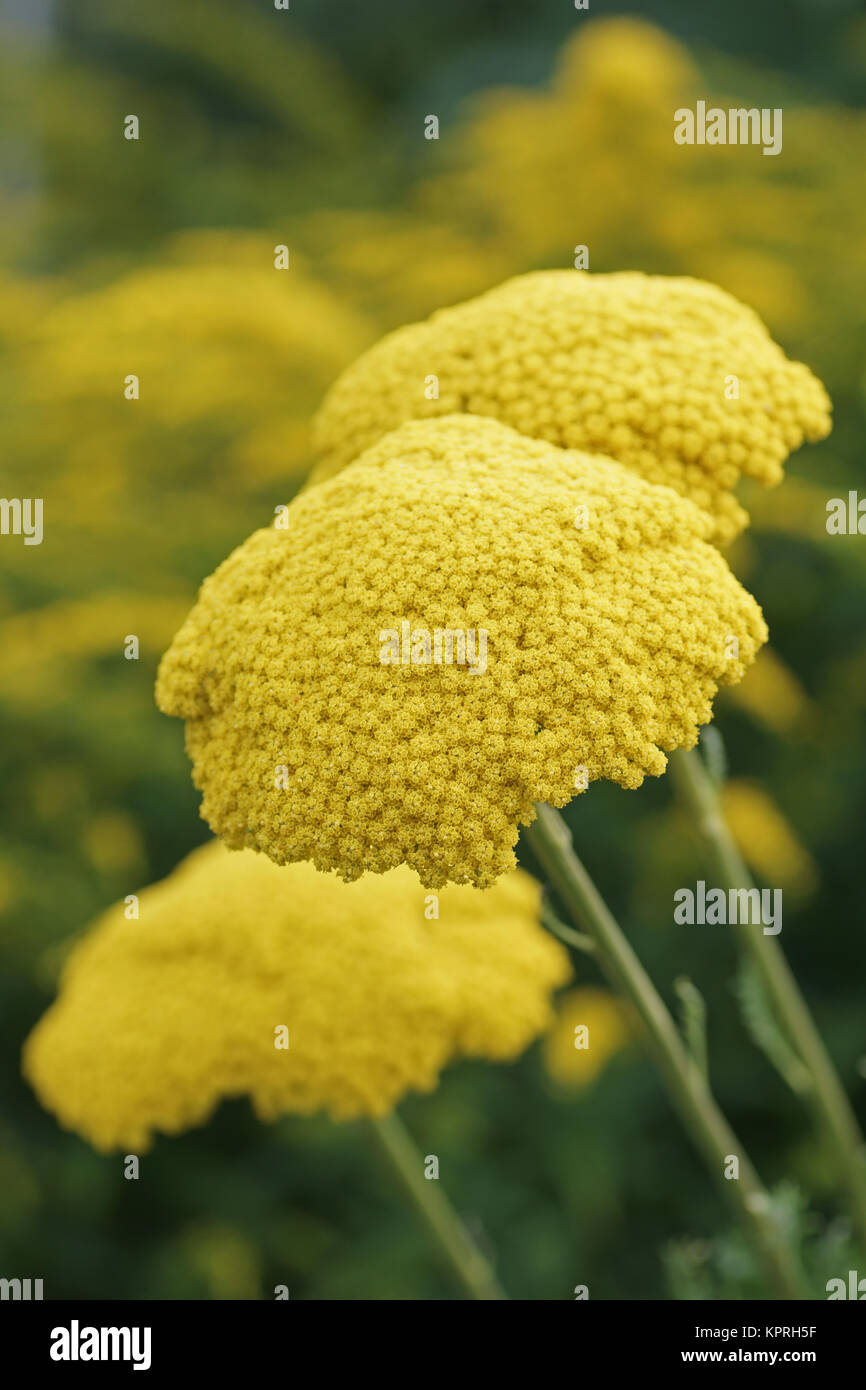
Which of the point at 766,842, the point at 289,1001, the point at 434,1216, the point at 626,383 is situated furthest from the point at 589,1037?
the point at 626,383

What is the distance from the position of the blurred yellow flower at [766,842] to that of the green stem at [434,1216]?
33.3 inches

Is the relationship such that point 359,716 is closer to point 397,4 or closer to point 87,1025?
point 87,1025

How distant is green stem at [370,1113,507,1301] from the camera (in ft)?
→ 4.24

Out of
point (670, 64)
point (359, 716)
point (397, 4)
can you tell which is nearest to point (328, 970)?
point (359, 716)

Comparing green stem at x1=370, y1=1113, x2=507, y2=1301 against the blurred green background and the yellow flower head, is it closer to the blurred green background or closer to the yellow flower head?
the blurred green background

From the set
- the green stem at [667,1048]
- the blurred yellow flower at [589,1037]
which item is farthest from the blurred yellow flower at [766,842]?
the green stem at [667,1048]

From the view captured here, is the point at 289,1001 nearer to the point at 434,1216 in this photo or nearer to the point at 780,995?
the point at 434,1216

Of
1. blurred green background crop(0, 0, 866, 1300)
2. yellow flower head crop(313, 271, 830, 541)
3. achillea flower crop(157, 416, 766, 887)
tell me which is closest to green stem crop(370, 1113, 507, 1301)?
blurred green background crop(0, 0, 866, 1300)

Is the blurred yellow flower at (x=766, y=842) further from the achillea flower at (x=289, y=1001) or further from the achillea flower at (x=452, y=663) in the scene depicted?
the achillea flower at (x=452, y=663)

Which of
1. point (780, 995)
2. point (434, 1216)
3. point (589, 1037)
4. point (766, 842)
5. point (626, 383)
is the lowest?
point (434, 1216)

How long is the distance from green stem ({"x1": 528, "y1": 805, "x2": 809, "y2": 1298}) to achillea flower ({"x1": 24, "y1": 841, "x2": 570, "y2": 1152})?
24 centimetres

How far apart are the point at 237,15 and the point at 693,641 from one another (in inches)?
139

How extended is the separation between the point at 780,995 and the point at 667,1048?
25 centimetres

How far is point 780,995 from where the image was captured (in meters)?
1.25
